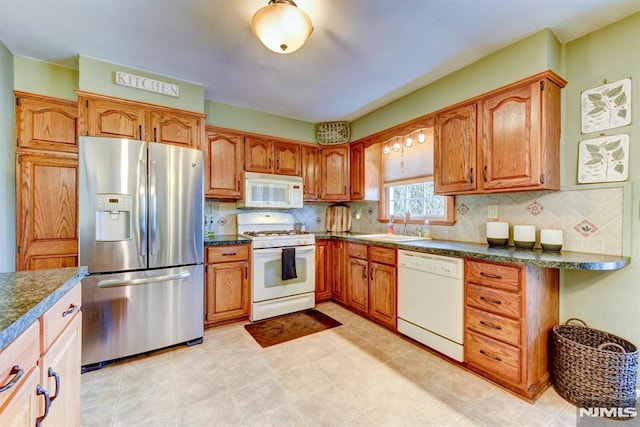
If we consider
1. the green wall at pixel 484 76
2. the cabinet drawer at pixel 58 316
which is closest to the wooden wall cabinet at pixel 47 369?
the cabinet drawer at pixel 58 316

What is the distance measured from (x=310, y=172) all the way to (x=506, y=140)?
7.69ft

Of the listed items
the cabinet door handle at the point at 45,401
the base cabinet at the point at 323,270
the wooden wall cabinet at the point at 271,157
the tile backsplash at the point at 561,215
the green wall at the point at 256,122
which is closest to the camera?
the cabinet door handle at the point at 45,401

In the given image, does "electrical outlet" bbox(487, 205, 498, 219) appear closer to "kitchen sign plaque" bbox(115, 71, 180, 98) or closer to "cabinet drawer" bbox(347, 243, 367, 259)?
"cabinet drawer" bbox(347, 243, 367, 259)

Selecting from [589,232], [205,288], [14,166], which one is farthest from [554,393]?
[14,166]

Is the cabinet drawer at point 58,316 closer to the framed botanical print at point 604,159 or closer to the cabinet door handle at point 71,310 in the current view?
the cabinet door handle at point 71,310

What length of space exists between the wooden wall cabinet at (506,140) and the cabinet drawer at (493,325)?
98 centimetres

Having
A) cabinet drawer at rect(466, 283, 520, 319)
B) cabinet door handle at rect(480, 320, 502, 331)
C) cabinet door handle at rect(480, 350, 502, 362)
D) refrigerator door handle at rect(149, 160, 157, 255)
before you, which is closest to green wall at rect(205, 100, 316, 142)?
refrigerator door handle at rect(149, 160, 157, 255)

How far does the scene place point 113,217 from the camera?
2244 mm

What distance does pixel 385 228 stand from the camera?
3.69 meters

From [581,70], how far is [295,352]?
10.4 ft

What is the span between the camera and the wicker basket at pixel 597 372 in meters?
1.62

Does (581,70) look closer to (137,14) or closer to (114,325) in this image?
(137,14)

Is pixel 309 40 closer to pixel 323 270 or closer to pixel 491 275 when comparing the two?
pixel 491 275

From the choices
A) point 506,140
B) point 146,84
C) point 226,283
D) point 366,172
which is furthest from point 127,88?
point 506,140
